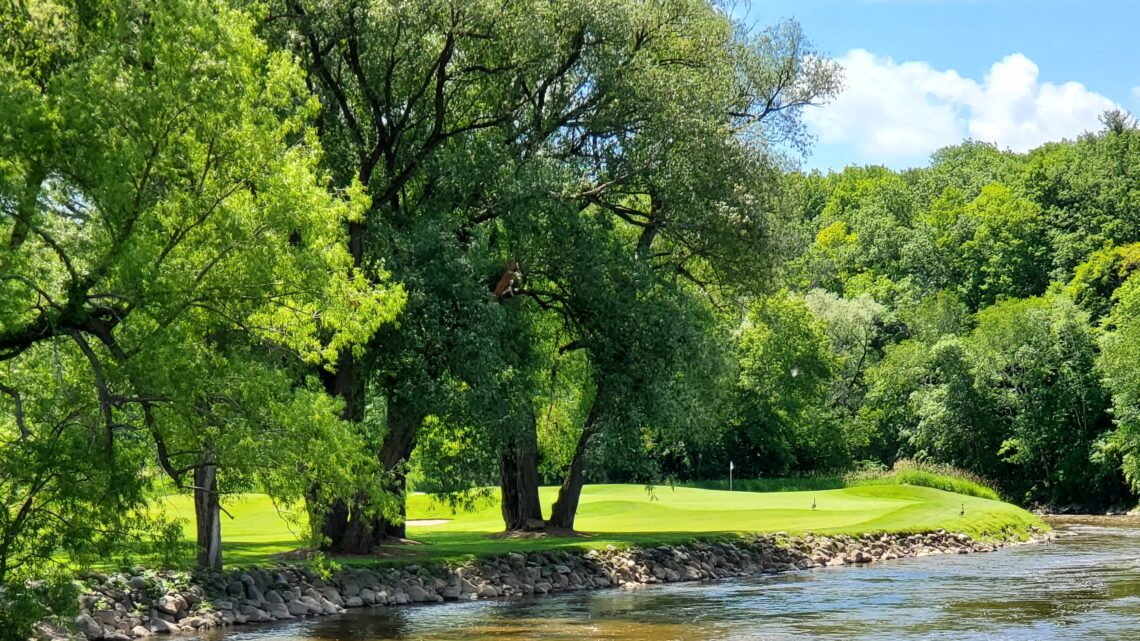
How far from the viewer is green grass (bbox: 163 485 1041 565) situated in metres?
30.8

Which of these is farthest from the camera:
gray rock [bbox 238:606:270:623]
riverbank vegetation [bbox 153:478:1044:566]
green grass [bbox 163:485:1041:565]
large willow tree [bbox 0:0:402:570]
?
green grass [bbox 163:485:1041:565]

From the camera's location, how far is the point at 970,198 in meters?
105

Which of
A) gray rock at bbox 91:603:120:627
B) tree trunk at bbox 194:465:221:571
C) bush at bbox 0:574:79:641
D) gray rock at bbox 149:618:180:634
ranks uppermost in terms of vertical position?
tree trunk at bbox 194:465:221:571

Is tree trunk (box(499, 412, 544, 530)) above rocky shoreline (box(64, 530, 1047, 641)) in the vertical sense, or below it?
above

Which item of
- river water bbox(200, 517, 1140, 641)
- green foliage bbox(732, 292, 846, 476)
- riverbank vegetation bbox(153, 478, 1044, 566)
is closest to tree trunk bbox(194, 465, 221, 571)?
riverbank vegetation bbox(153, 478, 1044, 566)

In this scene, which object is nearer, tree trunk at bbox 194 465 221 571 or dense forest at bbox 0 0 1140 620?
dense forest at bbox 0 0 1140 620

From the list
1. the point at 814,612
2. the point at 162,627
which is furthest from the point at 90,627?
the point at 814,612

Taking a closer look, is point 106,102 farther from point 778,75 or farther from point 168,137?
point 778,75

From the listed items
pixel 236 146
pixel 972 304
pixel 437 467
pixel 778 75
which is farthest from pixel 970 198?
pixel 236 146

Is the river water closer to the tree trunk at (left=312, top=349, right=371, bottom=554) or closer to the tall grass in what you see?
the tree trunk at (left=312, top=349, right=371, bottom=554)

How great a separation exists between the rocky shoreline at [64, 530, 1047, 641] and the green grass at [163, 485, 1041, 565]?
34.6 inches

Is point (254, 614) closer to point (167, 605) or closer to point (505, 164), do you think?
point (167, 605)

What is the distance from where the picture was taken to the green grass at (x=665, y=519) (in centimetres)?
3081

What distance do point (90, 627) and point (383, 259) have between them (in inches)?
354
